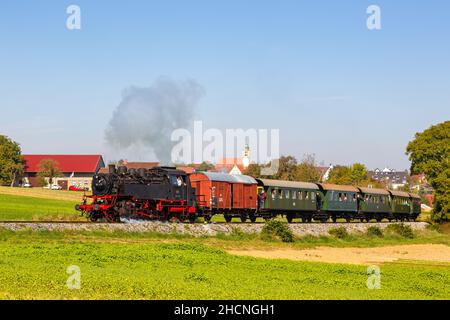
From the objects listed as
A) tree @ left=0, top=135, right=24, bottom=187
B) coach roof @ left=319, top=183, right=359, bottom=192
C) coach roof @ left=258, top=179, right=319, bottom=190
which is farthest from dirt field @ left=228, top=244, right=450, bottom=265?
tree @ left=0, top=135, right=24, bottom=187

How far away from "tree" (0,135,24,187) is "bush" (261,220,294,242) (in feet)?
354

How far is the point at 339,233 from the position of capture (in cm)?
5403

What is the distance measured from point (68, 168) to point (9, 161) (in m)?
19.8

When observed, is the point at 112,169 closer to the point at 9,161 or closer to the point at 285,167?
the point at 285,167

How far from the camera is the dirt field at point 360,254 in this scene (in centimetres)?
3709

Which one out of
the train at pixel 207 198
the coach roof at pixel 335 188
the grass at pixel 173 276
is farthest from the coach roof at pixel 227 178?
the grass at pixel 173 276

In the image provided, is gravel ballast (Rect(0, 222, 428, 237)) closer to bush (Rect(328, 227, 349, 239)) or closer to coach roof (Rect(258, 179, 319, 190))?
bush (Rect(328, 227, 349, 239))

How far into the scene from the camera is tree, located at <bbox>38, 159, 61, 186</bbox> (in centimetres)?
15288

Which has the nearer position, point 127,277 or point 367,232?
point 127,277
